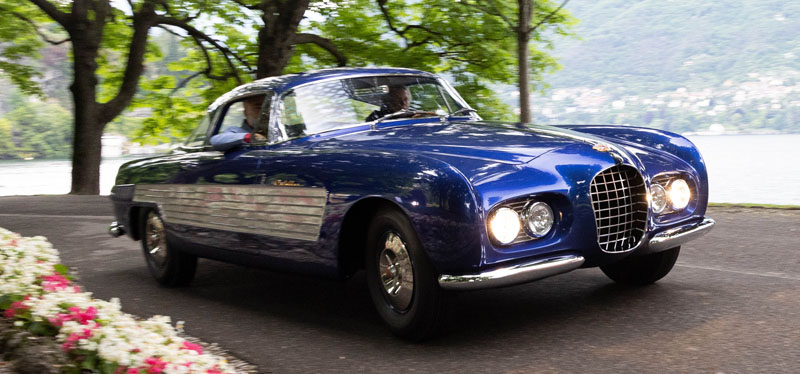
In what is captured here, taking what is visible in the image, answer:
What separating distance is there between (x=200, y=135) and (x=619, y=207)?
142 inches

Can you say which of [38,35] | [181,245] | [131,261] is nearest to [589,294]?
[181,245]

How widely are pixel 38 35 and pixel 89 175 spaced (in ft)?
23.6

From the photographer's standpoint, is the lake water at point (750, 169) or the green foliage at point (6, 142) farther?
the green foliage at point (6, 142)

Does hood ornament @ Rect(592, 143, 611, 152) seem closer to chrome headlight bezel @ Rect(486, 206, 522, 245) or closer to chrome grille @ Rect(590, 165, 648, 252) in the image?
chrome grille @ Rect(590, 165, 648, 252)

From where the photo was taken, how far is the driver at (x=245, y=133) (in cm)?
582

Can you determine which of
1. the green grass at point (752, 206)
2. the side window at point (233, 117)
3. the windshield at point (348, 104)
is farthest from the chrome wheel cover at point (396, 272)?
the green grass at point (752, 206)

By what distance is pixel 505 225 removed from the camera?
4.16m

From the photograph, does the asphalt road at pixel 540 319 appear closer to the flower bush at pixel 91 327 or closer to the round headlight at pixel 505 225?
the round headlight at pixel 505 225

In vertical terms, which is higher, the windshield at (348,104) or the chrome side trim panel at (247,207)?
the windshield at (348,104)

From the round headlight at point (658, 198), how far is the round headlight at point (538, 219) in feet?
3.10

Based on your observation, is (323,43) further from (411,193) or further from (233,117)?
(411,193)

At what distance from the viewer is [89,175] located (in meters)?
20.0

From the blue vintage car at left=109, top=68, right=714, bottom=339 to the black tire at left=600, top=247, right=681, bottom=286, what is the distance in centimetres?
1

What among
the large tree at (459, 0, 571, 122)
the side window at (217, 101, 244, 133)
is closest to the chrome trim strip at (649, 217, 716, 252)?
the side window at (217, 101, 244, 133)
